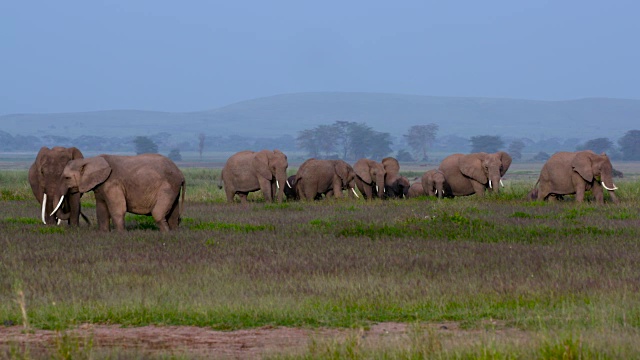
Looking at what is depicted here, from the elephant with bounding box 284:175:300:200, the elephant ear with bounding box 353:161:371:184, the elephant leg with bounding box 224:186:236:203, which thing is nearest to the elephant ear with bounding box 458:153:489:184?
the elephant ear with bounding box 353:161:371:184

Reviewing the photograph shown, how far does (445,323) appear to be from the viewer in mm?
10000

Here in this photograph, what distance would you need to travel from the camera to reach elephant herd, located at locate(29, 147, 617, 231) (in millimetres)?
18547

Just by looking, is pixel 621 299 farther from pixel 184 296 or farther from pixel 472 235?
pixel 472 235

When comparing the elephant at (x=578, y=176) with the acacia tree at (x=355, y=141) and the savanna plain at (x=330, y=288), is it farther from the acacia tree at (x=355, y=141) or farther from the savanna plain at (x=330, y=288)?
the acacia tree at (x=355, y=141)

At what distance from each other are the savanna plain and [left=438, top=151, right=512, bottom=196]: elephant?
9.79m

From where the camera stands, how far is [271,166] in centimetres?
2911

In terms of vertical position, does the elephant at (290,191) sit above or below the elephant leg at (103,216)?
below

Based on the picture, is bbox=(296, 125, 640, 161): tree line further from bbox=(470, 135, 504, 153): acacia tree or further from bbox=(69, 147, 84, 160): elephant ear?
bbox=(69, 147, 84, 160): elephant ear

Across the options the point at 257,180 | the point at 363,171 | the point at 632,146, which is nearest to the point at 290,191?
the point at 363,171

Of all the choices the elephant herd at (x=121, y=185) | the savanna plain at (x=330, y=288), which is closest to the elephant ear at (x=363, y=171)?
the savanna plain at (x=330, y=288)

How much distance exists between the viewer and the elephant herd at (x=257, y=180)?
18.5 m

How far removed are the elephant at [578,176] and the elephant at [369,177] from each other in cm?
588

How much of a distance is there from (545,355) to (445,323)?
2379 mm

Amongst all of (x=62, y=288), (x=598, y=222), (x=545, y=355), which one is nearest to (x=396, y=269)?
(x=62, y=288)
